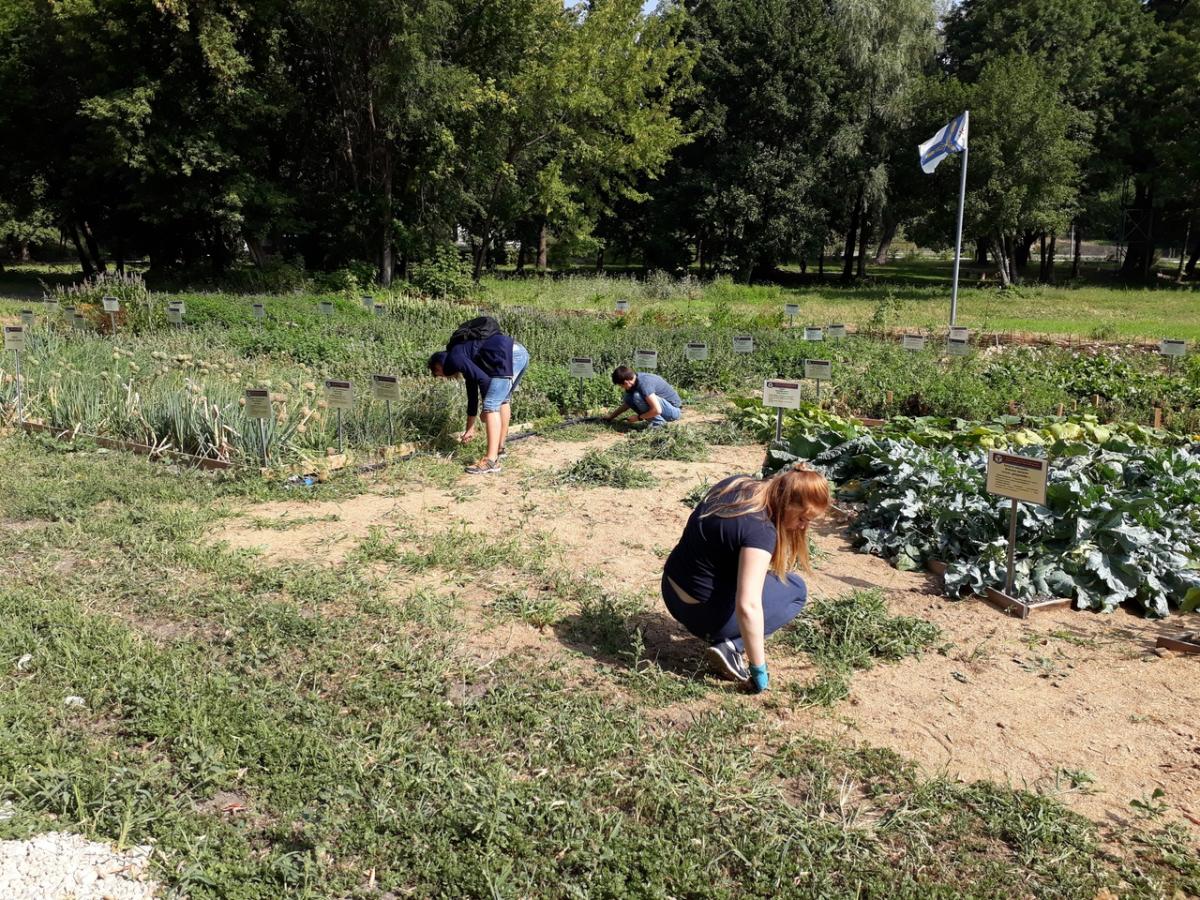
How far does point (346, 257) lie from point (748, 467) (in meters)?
21.6

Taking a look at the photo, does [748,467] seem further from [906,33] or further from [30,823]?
[906,33]

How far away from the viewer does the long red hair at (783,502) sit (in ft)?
12.0

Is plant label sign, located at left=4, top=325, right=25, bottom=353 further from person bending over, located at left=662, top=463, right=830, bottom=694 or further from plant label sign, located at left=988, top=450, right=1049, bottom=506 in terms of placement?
plant label sign, located at left=988, top=450, right=1049, bottom=506

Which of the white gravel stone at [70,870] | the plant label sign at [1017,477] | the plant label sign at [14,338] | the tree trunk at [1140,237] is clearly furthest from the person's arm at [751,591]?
the tree trunk at [1140,237]

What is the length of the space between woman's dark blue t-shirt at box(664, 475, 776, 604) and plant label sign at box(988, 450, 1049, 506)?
147 centimetres

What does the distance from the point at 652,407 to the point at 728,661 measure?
5013 millimetres

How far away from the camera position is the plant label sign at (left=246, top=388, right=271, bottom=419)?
265 inches

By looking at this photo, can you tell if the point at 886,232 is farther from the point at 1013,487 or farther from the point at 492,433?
the point at 1013,487

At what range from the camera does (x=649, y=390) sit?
8703 millimetres

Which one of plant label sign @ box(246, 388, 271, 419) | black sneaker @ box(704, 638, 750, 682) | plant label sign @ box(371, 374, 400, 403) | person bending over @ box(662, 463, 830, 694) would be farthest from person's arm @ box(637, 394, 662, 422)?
black sneaker @ box(704, 638, 750, 682)

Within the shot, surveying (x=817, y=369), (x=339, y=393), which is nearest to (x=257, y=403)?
(x=339, y=393)

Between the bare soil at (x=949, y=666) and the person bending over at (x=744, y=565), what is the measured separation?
186mm

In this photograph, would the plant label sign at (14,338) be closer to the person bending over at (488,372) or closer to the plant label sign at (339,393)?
the plant label sign at (339,393)

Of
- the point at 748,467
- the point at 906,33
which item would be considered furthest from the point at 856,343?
the point at 906,33
